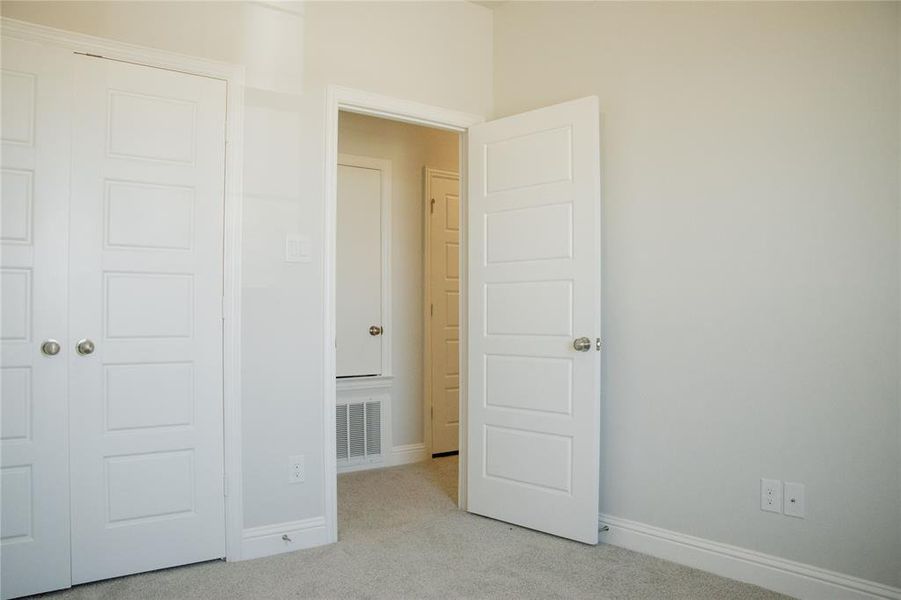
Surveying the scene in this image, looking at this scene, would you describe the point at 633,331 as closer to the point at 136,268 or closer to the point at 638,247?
the point at 638,247

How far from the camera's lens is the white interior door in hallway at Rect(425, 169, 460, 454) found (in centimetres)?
476

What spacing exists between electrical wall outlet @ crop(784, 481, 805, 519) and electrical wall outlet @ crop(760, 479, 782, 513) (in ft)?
0.08

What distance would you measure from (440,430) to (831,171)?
321cm

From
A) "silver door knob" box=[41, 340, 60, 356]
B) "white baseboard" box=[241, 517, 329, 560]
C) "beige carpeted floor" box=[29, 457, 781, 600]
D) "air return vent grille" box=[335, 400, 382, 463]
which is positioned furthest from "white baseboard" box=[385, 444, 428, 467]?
"silver door knob" box=[41, 340, 60, 356]

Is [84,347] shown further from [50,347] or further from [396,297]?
[396,297]

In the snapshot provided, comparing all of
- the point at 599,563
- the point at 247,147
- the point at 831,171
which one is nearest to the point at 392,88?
the point at 247,147

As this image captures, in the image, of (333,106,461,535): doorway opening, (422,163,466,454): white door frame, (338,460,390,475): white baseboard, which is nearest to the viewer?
(338,460,390,475): white baseboard

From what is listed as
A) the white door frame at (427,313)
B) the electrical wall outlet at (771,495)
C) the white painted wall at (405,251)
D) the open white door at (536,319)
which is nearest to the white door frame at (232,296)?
the open white door at (536,319)

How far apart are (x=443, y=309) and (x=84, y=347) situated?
2.73 meters

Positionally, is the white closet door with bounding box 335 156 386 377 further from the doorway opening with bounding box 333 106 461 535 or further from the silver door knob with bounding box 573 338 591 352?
the silver door knob with bounding box 573 338 591 352

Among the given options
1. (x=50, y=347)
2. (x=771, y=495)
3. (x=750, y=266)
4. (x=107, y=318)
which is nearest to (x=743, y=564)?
(x=771, y=495)

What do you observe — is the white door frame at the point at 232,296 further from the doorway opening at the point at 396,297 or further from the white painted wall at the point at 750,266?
the white painted wall at the point at 750,266

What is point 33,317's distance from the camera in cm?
239

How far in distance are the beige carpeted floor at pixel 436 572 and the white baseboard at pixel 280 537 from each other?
0.05 m
